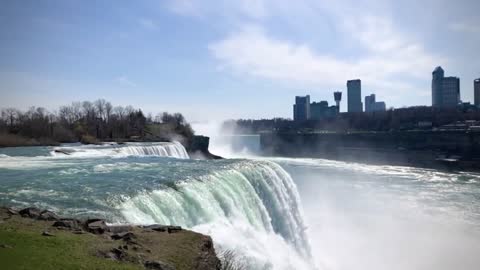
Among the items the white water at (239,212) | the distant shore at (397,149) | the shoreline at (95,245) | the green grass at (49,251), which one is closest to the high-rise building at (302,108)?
the distant shore at (397,149)

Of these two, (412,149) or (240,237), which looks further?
(412,149)

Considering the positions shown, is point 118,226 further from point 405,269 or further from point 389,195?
point 389,195

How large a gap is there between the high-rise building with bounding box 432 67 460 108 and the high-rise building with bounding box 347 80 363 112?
38528 millimetres

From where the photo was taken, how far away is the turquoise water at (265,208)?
9.97 metres

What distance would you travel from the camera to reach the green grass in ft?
15.9

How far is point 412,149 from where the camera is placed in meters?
62.9

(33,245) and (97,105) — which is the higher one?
Answer: (97,105)

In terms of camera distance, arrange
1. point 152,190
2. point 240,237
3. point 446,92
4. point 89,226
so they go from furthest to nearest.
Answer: point 446,92
point 152,190
point 240,237
point 89,226

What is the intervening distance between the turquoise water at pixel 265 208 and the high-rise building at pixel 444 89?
113911 mm

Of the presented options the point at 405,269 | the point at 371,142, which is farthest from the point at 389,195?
the point at 371,142

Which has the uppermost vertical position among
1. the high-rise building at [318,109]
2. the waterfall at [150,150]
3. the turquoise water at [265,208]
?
the high-rise building at [318,109]

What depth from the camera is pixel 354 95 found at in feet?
559

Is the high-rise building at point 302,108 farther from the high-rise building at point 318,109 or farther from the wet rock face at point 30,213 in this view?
the wet rock face at point 30,213

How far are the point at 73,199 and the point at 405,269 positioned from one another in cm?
1467
